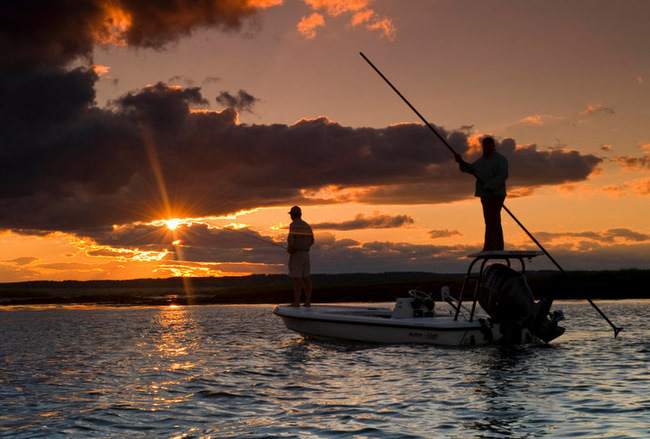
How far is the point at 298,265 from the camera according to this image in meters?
19.2

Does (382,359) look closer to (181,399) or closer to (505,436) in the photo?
(181,399)

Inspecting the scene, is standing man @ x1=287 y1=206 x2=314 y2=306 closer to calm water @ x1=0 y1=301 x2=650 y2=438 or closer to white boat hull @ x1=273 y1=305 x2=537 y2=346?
white boat hull @ x1=273 y1=305 x2=537 y2=346

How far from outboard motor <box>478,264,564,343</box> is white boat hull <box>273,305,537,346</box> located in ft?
A: 1.08

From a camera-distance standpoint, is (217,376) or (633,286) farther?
(633,286)

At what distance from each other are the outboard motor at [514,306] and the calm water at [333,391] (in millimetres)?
562

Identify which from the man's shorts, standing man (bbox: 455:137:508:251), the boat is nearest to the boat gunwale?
the boat

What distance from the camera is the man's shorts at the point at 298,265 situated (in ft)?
63.0

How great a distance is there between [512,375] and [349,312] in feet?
30.5

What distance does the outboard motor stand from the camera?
1543 cm

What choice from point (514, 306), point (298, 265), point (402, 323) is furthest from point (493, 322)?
point (298, 265)

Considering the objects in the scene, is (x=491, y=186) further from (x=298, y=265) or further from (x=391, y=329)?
(x=298, y=265)

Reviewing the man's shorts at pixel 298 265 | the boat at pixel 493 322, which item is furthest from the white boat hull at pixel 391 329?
the man's shorts at pixel 298 265

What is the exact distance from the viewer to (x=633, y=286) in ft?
168

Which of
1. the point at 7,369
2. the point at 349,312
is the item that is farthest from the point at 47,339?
the point at 349,312
